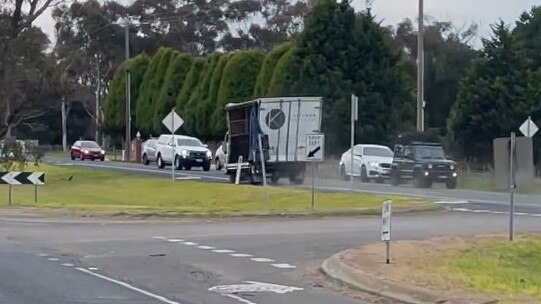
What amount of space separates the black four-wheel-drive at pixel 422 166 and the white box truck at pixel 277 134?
428 centimetres

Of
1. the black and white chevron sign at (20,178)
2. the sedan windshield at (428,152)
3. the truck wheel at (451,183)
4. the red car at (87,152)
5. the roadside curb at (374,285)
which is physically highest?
the sedan windshield at (428,152)

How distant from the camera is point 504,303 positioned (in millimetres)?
13789

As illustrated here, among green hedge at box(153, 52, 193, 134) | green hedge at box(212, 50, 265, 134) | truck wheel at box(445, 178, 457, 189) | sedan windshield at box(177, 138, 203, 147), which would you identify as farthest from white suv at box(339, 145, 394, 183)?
green hedge at box(153, 52, 193, 134)

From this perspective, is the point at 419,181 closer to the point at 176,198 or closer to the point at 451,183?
the point at 451,183

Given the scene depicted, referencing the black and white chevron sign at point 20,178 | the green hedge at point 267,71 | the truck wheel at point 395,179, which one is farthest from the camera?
the green hedge at point 267,71

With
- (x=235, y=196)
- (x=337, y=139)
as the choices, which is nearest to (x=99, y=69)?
(x=337, y=139)

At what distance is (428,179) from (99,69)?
6260cm

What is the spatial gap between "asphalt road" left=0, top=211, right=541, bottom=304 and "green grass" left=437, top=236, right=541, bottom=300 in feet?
6.24

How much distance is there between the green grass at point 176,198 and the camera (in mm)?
31953

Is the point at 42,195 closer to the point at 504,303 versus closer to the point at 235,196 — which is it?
the point at 235,196

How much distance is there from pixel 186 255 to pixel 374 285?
18.3 feet

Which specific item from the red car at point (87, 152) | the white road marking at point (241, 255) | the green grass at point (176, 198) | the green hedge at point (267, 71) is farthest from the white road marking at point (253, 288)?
the red car at point (87, 152)

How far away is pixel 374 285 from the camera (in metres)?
15.8

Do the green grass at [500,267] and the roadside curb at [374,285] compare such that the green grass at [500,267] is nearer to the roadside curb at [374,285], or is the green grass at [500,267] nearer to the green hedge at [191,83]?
the roadside curb at [374,285]
